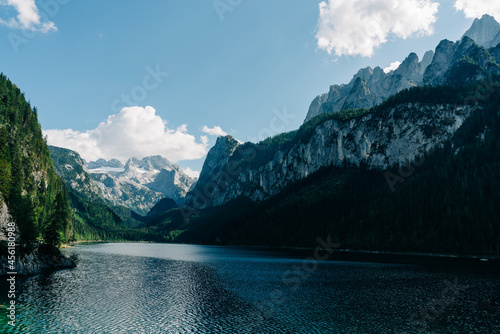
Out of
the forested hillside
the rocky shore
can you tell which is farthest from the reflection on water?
the forested hillside

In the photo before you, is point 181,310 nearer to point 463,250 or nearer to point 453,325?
point 453,325

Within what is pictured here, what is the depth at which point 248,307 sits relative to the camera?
59.8 metres

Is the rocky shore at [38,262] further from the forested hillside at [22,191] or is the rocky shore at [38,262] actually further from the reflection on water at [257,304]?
the reflection on water at [257,304]

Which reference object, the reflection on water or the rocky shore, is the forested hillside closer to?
the rocky shore

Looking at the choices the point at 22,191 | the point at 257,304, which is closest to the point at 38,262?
the point at 22,191

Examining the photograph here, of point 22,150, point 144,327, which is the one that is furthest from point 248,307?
point 22,150

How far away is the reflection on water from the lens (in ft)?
155

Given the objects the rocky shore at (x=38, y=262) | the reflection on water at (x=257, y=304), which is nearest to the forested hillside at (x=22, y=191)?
the rocky shore at (x=38, y=262)

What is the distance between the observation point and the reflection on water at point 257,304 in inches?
1864

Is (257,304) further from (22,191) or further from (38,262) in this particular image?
(22,191)

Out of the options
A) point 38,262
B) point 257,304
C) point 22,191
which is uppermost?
point 22,191

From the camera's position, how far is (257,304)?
62531 millimetres

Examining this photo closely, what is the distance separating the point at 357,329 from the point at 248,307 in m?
22.2

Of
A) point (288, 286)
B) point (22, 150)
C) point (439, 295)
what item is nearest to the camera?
point (439, 295)
